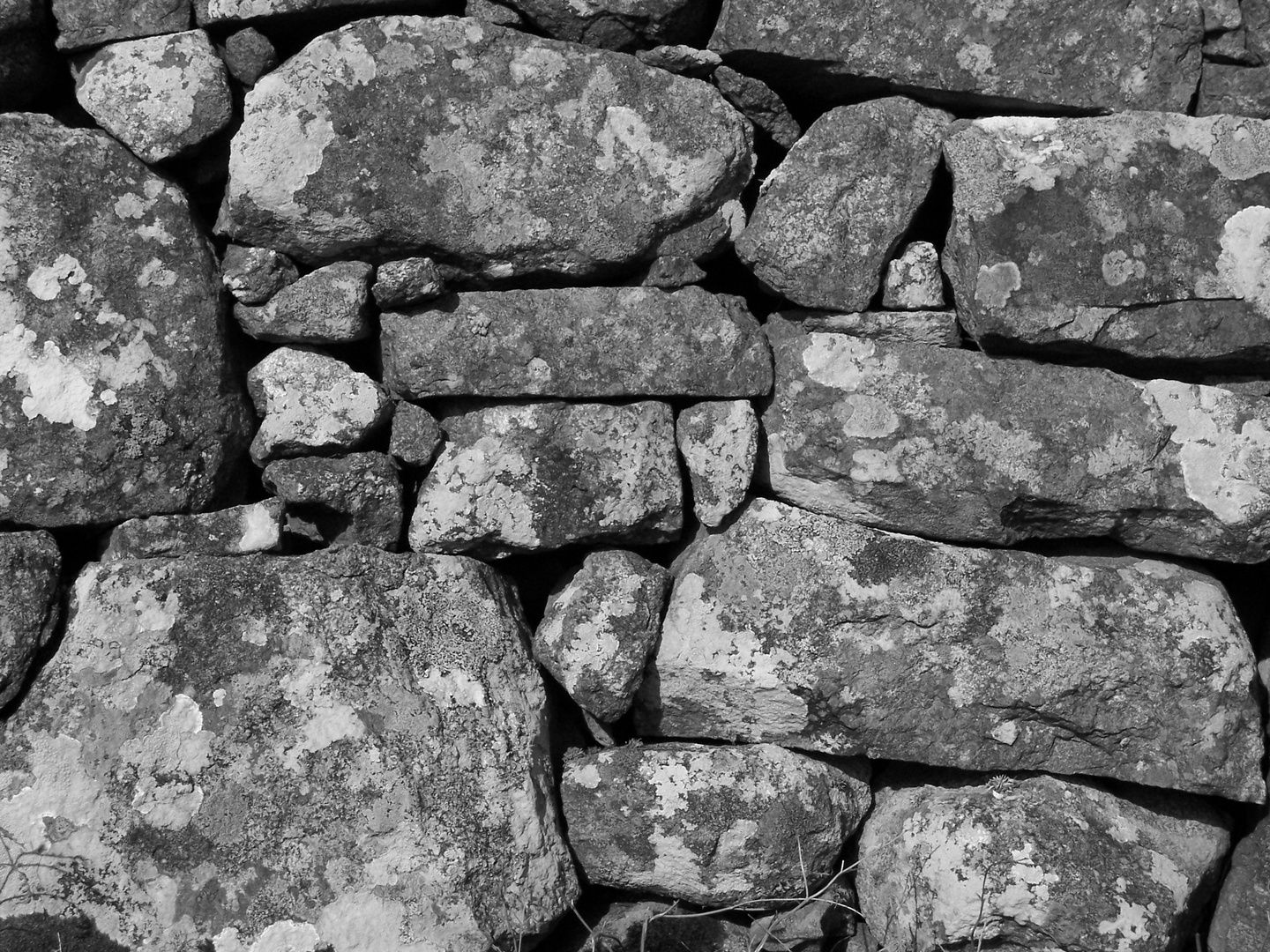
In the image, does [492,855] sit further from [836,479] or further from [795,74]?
[795,74]

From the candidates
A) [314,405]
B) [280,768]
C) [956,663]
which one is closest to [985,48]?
[956,663]

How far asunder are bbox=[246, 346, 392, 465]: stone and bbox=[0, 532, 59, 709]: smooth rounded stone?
506 millimetres

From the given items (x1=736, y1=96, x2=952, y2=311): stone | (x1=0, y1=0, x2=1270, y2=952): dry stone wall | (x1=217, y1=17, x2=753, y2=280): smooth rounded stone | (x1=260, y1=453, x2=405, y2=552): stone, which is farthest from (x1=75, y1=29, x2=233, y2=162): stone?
(x1=736, y1=96, x2=952, y2=311): stone

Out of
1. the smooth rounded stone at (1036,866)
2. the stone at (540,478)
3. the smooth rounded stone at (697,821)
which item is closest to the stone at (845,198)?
the stone at (540,478)

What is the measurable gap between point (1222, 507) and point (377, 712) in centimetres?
206

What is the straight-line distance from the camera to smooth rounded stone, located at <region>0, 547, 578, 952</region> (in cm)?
213

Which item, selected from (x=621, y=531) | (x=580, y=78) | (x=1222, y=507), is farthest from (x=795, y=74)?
(x=1222, y=507)

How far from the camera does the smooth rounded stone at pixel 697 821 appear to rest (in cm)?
245

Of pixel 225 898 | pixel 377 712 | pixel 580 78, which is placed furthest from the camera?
pixel 580 78

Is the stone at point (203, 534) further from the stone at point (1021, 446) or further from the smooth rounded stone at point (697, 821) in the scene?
the stone at point (1021, 446)

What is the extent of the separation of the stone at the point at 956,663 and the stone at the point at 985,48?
1.13 metres

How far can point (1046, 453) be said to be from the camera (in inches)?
97.5

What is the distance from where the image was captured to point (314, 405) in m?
2.36

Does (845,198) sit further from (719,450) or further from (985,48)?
(719,450)
